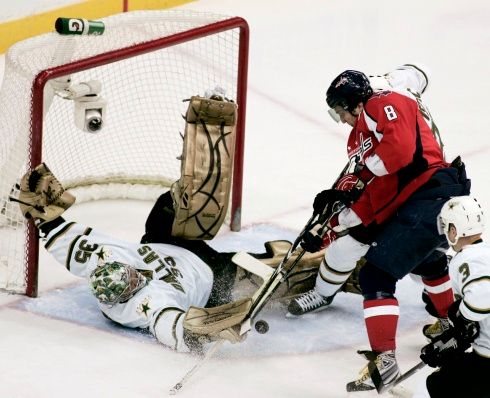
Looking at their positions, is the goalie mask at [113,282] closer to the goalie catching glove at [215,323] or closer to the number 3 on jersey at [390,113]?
the goalie catching glove at [215,323]

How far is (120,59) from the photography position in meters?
4.68

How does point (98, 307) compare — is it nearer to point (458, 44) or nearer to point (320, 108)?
point (320, 108)

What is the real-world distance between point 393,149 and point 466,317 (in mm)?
643

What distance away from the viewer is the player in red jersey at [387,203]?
13.2ft

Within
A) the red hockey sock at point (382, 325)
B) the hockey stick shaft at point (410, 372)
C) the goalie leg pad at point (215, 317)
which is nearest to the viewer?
the hockey stick shaft at point (410, 372)

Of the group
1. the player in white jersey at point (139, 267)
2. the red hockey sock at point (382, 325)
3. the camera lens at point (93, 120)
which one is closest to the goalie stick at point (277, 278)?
the player in white jersey at point (139, 267)

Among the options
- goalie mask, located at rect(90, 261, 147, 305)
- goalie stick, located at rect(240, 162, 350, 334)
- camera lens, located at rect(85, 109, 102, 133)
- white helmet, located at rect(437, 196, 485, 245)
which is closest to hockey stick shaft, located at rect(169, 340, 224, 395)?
goalie stick, located at rect(240, 162, 350, 334)

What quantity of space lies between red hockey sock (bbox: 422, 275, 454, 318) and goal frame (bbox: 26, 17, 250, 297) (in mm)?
1129

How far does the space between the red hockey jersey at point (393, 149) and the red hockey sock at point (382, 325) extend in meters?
0.31

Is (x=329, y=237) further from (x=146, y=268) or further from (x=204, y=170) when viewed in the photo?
(x=146, y=268)

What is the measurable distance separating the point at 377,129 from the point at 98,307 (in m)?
1.13

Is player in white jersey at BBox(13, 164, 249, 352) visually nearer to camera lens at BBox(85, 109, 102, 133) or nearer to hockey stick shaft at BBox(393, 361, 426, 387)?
camera lens at BBox(85, 109, 102, 133)

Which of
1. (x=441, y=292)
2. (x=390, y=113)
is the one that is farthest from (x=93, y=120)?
(x=441, y=292)

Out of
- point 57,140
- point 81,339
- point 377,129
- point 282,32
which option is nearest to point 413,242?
point 377,129
